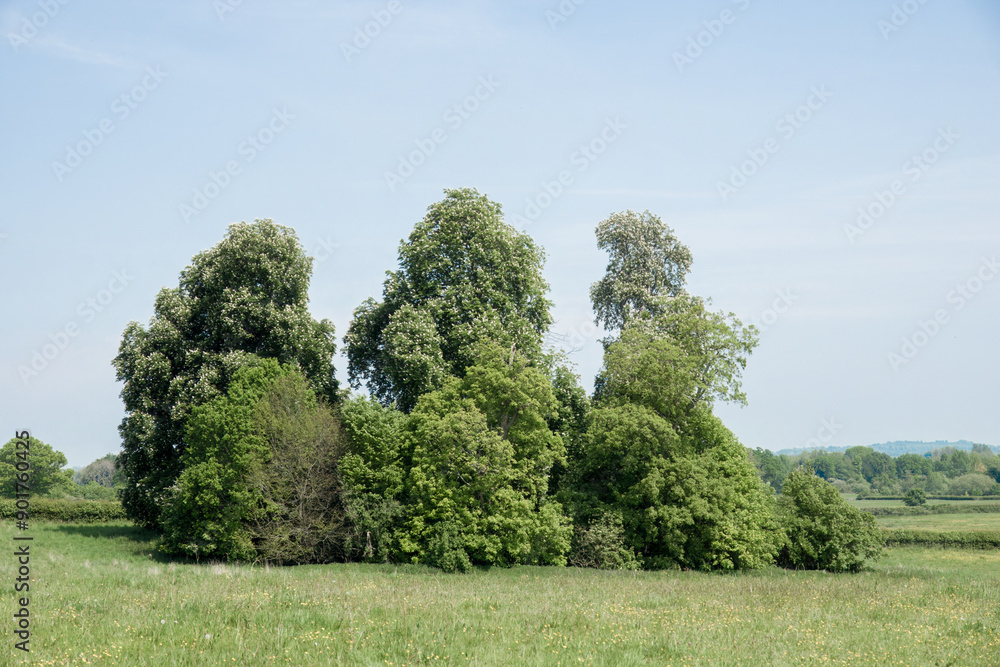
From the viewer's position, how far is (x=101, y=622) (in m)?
17.3

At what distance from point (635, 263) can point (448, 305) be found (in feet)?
57.5

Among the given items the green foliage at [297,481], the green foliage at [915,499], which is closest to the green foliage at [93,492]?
the green foliage at [297,481]

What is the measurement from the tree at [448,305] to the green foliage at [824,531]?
60.6 feet

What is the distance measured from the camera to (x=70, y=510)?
6134 centimetres

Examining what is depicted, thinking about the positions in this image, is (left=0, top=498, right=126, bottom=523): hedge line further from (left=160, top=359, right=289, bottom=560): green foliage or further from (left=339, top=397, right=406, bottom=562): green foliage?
(left=339, top=397, right=406, bottom=562): green foliage

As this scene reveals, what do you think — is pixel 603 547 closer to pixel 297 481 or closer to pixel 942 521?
pixel 297 481

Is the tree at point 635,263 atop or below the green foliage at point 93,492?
atop

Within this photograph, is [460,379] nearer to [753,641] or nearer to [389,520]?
[389,520]

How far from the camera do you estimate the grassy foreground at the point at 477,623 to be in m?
15.7

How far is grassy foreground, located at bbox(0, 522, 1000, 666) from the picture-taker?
51.5 feet

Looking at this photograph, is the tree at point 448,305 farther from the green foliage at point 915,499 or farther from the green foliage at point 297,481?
the green foliage at point 915,499

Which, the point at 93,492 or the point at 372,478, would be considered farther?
the point at 93,492

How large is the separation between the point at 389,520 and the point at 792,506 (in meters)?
24.7

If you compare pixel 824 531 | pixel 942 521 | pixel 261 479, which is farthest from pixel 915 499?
pixel 261 479
